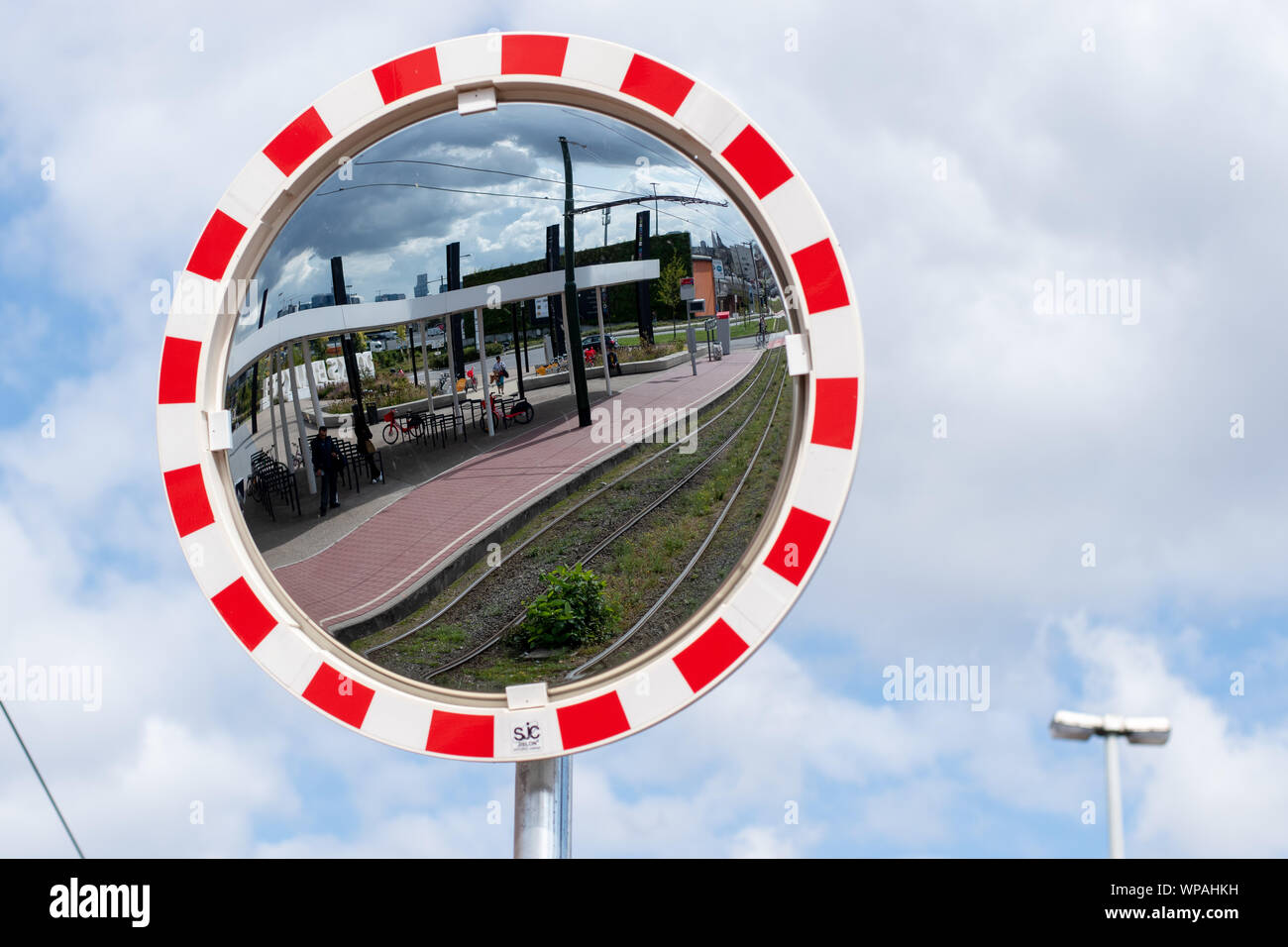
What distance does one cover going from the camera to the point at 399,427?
3102mm

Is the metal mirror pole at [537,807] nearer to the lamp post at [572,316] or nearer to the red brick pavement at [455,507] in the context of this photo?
the red brick pavement at [455,507]

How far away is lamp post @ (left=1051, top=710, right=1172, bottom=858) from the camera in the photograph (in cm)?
264

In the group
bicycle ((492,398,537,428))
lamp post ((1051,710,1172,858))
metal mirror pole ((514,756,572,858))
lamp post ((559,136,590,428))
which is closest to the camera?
lamp post ((1051,710,1172,858))

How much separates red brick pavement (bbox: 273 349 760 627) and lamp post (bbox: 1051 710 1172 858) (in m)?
1.33

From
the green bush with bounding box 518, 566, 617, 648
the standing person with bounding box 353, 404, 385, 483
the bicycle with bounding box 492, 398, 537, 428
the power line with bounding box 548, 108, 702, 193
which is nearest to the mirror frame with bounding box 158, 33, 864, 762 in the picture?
the power line with bounding box 548, 108, 702, 193

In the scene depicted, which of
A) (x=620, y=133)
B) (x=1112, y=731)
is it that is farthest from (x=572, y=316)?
(x=1112, y=731)

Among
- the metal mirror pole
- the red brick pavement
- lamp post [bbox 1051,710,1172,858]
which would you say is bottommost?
the metal mirror pole

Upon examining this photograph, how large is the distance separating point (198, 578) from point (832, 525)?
194cm

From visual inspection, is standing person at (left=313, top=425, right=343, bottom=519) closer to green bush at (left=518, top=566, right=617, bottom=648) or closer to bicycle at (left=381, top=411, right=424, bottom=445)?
bicycle at (left=381, top=411, right=424, bottom=445)

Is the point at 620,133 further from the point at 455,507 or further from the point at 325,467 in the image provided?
the point at 325,467

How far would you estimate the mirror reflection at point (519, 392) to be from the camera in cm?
299

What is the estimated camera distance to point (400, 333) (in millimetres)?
3029

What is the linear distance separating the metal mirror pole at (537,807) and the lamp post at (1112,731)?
1469 millimetres
